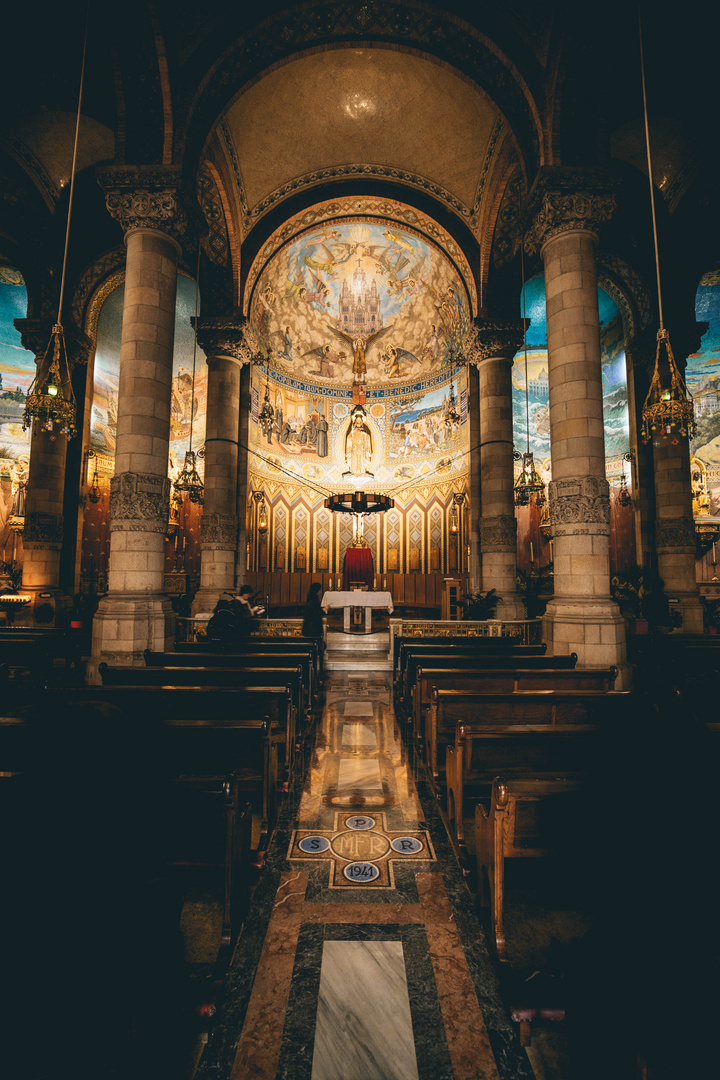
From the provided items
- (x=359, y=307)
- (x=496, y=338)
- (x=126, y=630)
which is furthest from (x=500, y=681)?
(x=359, y=307)

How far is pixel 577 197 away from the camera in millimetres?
8570

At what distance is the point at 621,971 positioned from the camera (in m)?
1.48

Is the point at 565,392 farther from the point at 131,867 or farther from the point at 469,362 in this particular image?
the point at 131,867

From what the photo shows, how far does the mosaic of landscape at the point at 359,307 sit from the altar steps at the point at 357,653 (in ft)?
38.8

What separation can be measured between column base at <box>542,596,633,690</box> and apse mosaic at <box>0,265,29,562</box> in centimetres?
1874

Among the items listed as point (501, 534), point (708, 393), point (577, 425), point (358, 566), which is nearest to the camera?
point (577, 425)

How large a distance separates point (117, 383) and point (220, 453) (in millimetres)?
9152

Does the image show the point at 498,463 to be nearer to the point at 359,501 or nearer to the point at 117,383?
the point at 359,501

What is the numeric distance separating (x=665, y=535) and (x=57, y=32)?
58.0ft

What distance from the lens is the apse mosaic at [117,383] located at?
730 inches

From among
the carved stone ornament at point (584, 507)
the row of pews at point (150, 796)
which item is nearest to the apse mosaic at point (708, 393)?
the carved stone ornament at point (584, 507)

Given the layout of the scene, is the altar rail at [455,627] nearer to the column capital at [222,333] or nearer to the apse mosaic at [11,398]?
the column capital at [222,333]

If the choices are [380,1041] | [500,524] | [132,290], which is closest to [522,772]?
[380,1041]

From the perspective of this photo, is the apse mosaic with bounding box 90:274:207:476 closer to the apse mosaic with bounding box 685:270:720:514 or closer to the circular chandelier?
the circular chandelier
